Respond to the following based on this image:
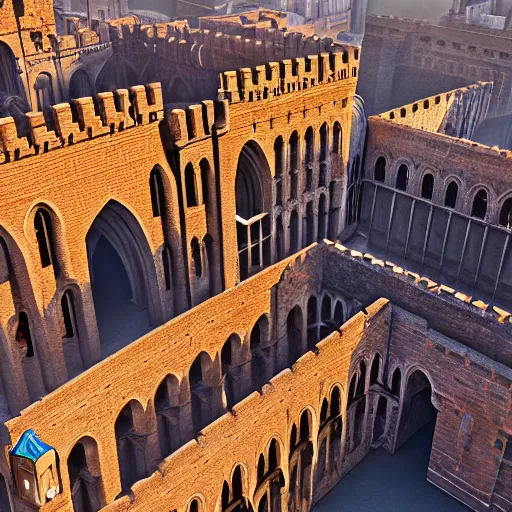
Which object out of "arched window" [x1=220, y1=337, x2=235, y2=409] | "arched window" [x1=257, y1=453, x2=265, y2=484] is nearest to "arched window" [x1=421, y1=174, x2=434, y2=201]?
"arched window" [x1=220, y1=337, x2=235, y2=409]

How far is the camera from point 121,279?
2709 cm

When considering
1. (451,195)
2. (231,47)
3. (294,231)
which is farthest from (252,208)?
(451,195)

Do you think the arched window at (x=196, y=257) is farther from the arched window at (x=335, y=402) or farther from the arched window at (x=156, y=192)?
the arched window at (x=335, y=402)

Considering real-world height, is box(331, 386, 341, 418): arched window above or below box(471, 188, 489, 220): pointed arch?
below

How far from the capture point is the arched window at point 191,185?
2239 centimetres

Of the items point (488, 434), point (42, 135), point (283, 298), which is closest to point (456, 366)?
point (488, 434)

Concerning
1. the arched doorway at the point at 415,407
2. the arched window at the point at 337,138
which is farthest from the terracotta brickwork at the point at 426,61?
the arched doorway at the point at 415,407

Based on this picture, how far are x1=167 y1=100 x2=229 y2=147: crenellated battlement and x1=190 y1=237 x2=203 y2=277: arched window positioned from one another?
439cm

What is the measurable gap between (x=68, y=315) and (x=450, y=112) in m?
26.1

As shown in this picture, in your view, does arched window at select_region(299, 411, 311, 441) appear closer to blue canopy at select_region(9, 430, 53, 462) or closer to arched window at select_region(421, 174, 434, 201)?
blue canopy at select_region(9, 430, 53, 462)

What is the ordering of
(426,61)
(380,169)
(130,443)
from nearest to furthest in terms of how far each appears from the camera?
1. (130,443)
2. (380,169)
3. (426,61)

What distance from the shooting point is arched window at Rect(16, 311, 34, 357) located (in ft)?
65.8

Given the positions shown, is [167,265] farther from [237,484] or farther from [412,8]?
[412,8]

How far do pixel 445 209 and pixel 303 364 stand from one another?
1490cm
